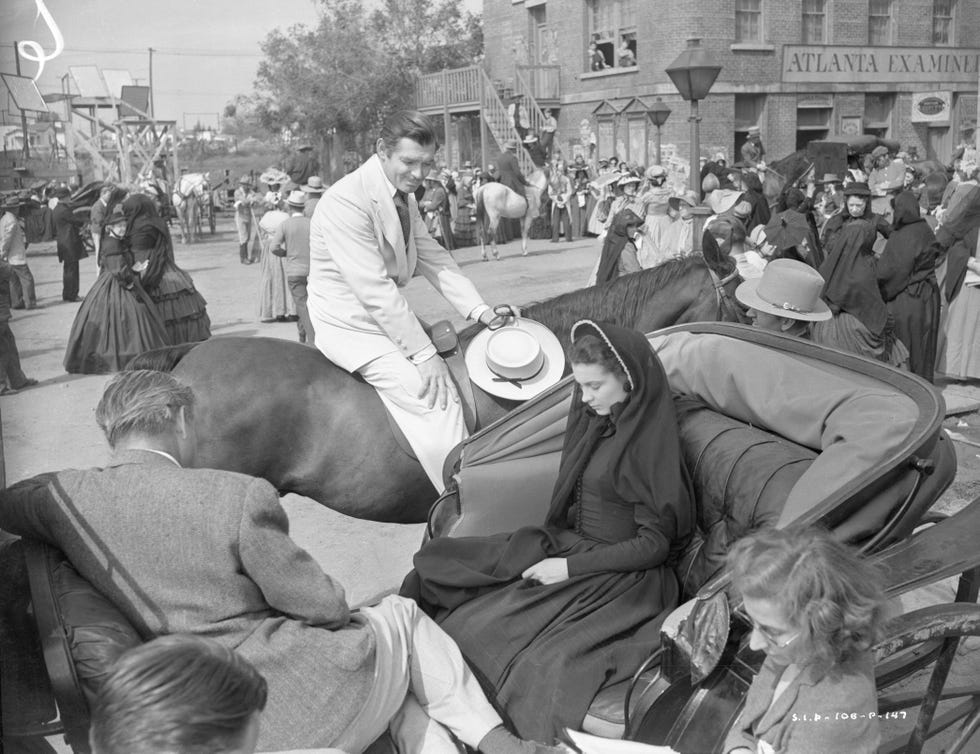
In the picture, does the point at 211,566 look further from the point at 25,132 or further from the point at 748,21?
the point at 748,21

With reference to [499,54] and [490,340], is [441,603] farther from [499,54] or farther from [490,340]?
[499,54]

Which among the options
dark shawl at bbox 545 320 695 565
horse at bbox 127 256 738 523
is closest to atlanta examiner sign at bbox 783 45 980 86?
horse at bbox 127 256 738 523

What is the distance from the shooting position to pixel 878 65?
25.5 m

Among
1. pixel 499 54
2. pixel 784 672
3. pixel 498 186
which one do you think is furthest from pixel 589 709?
pixel 499 54

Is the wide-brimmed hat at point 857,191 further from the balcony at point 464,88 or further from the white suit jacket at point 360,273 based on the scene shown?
the balcony at point 464,88

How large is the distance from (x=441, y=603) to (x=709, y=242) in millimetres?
2082

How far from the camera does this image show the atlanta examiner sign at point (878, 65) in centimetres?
2467

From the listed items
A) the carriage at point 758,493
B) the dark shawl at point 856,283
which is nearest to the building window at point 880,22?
the dark shawl at point 856,283

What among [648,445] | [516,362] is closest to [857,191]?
[516,362]

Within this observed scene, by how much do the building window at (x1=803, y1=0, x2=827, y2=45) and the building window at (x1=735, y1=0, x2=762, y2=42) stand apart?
1.36m

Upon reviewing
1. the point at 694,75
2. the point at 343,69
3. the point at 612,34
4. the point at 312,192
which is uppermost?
the point at 612,34

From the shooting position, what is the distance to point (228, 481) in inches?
88.2

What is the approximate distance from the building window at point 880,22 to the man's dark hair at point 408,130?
24.9 metres

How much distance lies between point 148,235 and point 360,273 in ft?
18.5
